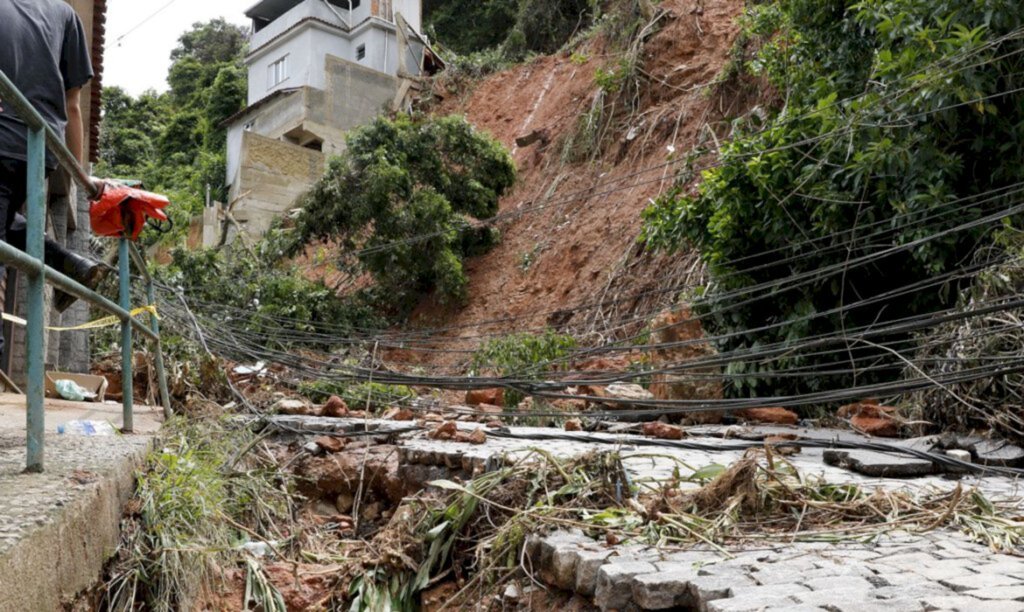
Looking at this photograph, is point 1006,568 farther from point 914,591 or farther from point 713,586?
point 713,586

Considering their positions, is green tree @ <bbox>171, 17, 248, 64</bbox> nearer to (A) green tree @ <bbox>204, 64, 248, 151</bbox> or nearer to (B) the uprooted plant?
(A) green tree @ <bbox>204, 64, 248, 151</bbox>

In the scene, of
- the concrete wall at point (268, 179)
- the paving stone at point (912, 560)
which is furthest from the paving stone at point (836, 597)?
the concrete wall at point (268, 179)

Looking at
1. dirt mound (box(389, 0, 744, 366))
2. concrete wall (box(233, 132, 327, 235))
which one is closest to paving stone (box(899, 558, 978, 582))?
dirt mound (box(389, 0, 744, 366))

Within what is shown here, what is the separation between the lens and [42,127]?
2.82 metres

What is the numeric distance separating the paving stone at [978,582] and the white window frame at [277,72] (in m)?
27.5

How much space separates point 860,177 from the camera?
297 inches

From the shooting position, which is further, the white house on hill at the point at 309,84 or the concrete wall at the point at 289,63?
the concrete wall at the point at 289,63

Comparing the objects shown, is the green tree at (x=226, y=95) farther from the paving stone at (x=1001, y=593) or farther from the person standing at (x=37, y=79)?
the paving stone at (x=1001, y=593)

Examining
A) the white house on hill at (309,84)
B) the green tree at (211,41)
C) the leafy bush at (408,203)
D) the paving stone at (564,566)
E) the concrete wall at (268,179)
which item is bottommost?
the paving stone at (564,566)

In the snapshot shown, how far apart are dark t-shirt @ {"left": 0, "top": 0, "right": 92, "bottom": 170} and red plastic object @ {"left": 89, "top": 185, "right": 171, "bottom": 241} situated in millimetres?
598

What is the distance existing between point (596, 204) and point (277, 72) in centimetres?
1569

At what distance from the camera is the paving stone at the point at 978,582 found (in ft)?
8.46

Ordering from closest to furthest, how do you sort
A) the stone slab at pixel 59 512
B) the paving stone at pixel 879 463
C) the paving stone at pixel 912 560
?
the stone slab at pixel 59 512 → the paving stone at pixel 912 560 → the paving stone at pixel 879 463

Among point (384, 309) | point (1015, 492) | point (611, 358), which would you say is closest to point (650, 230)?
point (611, 358)
